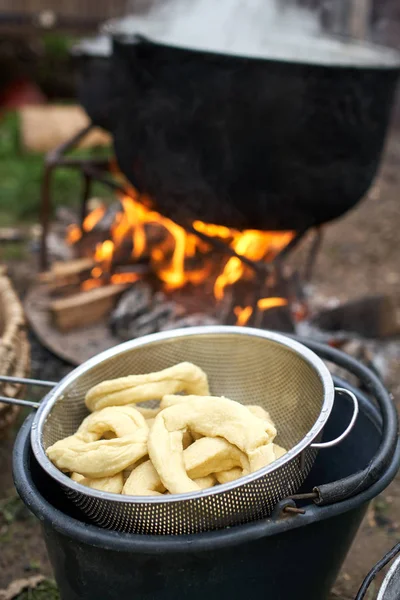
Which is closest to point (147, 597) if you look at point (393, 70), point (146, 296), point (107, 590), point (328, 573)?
point (107, 590)

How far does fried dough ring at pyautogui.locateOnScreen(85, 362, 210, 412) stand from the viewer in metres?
1.93

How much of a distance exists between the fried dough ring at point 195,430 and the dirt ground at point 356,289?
2.99 feet

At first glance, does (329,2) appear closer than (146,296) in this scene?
No

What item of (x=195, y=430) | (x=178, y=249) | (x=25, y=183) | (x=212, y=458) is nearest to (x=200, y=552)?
(x=212, y=458)

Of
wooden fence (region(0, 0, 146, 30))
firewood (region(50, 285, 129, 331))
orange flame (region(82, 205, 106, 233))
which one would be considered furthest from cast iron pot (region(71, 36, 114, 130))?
wooden fence (region(0, 0, 146, 30))

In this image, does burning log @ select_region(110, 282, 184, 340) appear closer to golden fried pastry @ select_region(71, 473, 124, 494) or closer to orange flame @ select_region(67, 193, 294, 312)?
orange flame @ select_region(67, 193, 294, 312)

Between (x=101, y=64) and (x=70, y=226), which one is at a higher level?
(x=101, y=64)

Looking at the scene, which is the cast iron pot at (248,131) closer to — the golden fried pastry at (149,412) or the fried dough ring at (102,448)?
the golden fried pastry at (149,412)

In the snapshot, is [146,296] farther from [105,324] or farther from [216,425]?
[216,425]

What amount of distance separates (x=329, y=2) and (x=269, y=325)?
3808mm

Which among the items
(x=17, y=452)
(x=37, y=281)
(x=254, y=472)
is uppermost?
(x=254, y=472)

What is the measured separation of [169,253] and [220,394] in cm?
196

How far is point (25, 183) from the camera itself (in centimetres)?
577

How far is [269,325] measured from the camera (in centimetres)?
350
